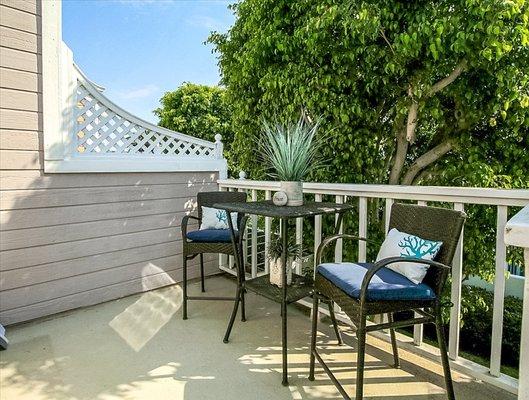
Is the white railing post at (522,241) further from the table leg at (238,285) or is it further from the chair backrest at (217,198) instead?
the chair backrest at (217,198)

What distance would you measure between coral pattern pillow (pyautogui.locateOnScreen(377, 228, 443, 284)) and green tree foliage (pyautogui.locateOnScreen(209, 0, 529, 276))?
1610 mm

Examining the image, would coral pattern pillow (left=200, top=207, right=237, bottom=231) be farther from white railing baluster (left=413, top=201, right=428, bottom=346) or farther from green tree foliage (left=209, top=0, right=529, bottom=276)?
white railing baluster (left=413, top=201, right=428, bottom=346)

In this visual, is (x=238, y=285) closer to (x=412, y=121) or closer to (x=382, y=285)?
(x=382, y=285)

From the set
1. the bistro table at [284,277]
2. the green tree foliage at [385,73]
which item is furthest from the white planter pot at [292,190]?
the green tree foliage at [385,73]

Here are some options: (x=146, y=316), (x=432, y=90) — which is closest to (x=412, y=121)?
(x=432, y=90)

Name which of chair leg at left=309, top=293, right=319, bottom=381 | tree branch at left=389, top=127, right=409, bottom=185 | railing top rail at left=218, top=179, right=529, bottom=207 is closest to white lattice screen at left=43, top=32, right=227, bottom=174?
railing top rail at left=218, top=179, right=529, bottom=207

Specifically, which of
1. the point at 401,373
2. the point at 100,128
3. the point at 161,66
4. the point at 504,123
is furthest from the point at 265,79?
the point at 161,66

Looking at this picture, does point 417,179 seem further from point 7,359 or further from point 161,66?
point 161,66

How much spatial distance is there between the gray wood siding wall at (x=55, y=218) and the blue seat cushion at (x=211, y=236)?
81cm

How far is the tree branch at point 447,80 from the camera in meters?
3.78

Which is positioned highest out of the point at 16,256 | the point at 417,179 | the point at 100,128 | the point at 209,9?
the point at 209,9

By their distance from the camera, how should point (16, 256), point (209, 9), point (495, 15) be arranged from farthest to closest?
point (209, 9), point (495, 15), point (16, 256)

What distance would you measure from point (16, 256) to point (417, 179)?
4618 millimetres

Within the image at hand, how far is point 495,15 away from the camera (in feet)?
10.2
